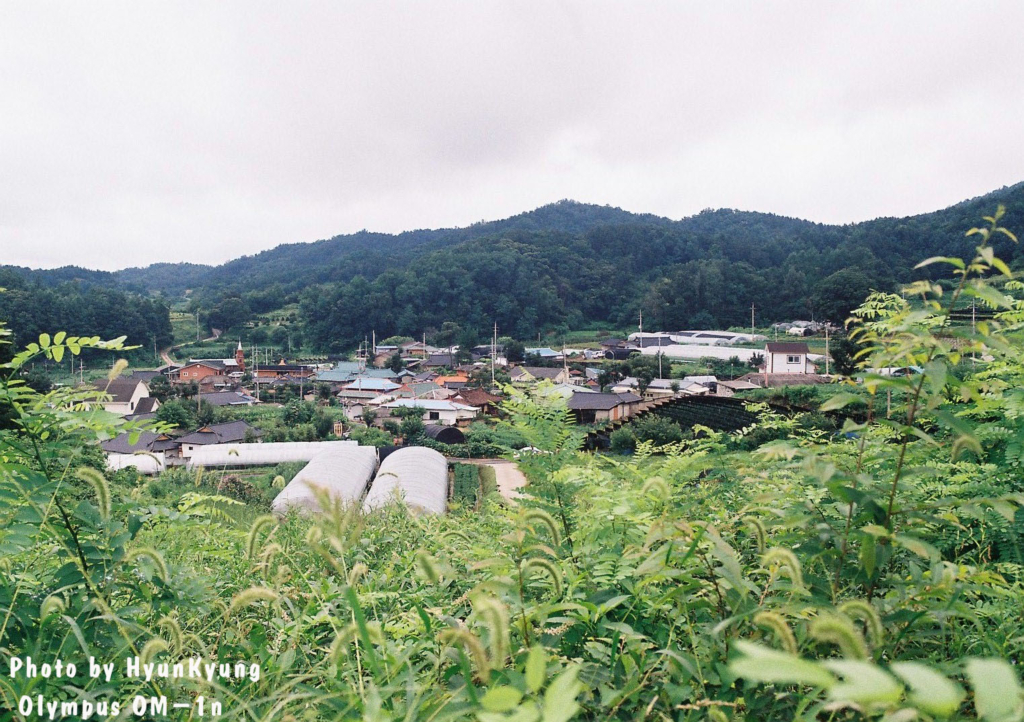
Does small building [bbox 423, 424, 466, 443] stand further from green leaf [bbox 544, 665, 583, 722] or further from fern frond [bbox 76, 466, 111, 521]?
green leaf [bbox 544, 665, 583, 722]

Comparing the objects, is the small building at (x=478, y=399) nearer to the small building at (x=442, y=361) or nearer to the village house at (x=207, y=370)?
the small building at (x=442, y=361)

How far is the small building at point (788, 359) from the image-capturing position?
37688 mm

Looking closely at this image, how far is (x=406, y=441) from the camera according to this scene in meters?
26.5

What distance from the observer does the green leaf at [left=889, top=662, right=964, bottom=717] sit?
18.9 inches

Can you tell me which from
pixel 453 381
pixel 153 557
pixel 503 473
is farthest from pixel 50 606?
pixel 453 381

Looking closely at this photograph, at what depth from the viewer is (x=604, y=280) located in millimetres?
69438

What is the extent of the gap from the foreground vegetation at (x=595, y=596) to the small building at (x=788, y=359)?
38.7 meters

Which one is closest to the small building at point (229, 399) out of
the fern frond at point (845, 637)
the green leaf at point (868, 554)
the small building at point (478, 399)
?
the small building at point (478, 399)

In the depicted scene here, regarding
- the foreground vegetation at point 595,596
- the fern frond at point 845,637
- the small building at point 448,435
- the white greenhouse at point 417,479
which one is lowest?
the small building at point 448,435

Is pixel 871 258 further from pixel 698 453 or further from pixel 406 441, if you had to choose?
pixel 698 453

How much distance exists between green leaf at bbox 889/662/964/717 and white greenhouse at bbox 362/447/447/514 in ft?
30.0

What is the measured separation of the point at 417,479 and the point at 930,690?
13008 mm

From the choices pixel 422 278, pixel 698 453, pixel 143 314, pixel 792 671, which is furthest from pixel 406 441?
pixel 422 278

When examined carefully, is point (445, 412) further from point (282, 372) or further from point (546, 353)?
point (282, 372)
